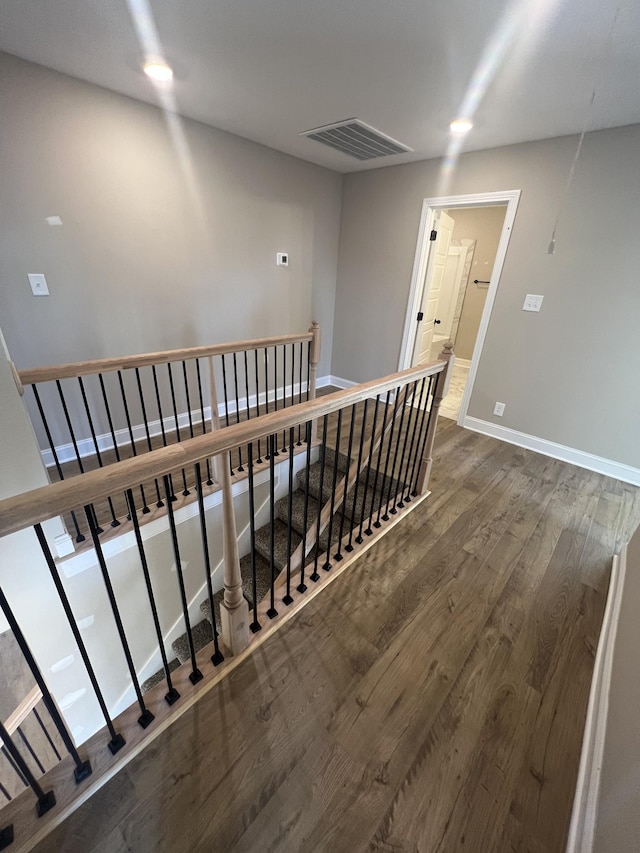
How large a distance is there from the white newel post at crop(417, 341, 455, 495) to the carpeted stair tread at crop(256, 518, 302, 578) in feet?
3.14

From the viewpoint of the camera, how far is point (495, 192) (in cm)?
281

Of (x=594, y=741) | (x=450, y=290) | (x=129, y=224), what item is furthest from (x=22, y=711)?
(x=450, y=290)

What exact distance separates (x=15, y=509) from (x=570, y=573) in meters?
2.31

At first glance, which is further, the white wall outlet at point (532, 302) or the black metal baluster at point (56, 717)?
the white wall outlet at point (532, 302)

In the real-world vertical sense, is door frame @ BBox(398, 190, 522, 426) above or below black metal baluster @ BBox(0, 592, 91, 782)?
above

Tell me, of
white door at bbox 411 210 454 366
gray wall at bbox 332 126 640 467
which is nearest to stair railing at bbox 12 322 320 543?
white door at bbox 411 210 454 366

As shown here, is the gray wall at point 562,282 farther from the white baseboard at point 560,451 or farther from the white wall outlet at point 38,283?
the white wall outlet at point 38,283

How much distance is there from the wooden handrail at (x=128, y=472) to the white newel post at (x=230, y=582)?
9cm

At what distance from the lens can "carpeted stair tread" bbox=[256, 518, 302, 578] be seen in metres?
2.30

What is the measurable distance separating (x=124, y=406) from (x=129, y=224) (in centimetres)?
135

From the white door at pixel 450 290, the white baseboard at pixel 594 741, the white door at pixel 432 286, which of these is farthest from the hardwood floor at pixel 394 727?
the white door at pixel 450 290

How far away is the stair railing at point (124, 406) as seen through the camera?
1.89m

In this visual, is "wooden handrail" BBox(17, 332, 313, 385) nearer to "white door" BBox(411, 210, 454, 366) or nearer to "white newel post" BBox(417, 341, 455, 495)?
"white newel post" BBox(417, 341, 455, 495)

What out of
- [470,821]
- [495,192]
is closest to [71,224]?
[495,192]
